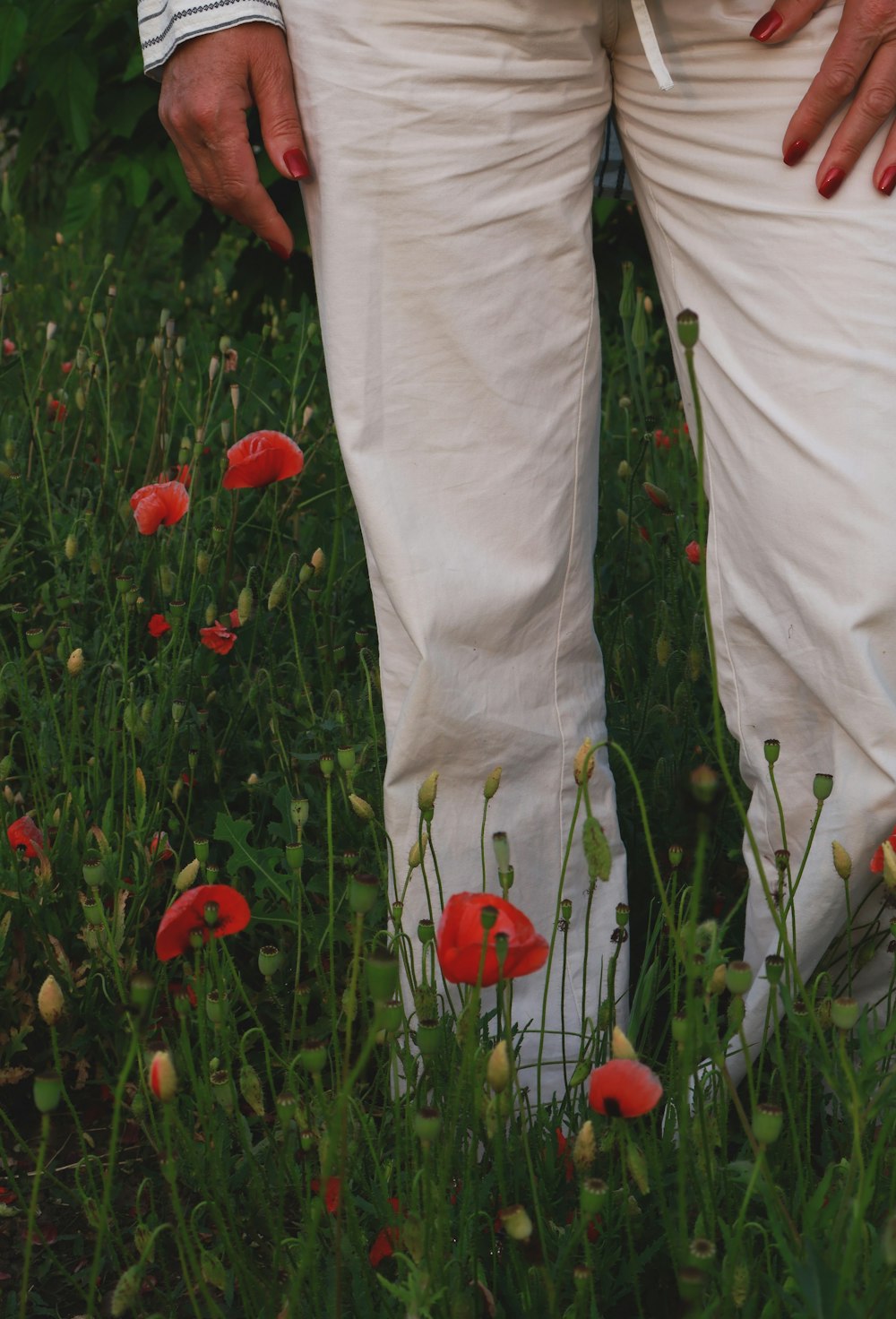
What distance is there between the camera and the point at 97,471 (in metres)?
2.69

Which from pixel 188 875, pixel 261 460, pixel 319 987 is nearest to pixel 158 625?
pixel 261 460

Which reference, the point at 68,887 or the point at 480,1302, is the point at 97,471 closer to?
the point at 68,887

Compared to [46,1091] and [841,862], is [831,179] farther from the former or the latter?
[46,1091]

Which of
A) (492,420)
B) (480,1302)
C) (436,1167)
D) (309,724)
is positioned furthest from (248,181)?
(480,1302)

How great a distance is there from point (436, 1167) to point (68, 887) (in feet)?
2.32

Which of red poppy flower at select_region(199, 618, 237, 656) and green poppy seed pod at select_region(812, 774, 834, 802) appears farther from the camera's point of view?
red poppy flower at select_region(199, 618, 237, 656)

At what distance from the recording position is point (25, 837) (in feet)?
5.33

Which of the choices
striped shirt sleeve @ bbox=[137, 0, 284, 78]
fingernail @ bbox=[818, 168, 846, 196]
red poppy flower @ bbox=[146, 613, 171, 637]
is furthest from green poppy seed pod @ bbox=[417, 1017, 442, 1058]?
red poppy flower @ bbox=[146, 613, 171, 637]

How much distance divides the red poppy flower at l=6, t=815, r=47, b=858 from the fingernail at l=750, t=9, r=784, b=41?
1.07m

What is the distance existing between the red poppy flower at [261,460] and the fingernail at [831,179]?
799 millimetres

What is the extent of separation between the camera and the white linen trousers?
1332 millimetres

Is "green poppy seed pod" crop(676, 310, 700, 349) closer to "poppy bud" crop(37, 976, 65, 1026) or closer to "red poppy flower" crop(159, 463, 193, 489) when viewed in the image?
"poppy bud" crop(37, 976, 65, 1026)

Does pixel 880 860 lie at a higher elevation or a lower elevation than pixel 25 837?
higher

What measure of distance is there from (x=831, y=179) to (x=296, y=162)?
50 centimetres
